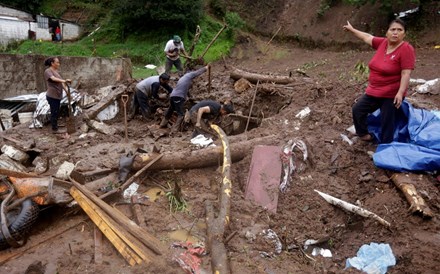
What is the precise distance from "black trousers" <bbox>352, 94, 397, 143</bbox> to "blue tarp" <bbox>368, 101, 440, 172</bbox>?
0.16m

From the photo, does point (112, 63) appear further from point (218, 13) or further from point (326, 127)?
point (218, 13)

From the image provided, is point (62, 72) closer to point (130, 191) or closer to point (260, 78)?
point (260, 78)

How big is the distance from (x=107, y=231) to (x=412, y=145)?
3715mm

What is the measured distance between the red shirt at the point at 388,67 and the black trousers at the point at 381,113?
11 cm

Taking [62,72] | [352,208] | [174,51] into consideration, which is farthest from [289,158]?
[62,72]

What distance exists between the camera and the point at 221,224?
161 inches

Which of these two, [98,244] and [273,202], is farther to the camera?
[273,202]

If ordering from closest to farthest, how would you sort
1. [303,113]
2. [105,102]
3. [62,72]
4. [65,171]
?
[65,171] → [303,113] → [105,102] → [62,72]

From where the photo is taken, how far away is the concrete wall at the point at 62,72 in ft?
33.6

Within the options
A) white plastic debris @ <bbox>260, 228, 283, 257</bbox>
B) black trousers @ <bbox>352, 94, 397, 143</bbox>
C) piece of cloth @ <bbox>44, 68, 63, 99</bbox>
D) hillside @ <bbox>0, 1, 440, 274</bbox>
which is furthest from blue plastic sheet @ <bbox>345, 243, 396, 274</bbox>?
piece of cloth @ <bbox>44, 68, 63, 99</bbox>

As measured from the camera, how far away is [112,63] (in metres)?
10.5

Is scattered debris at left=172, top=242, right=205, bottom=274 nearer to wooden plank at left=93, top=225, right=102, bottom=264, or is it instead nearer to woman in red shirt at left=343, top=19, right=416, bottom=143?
wooden plank at left=93, top=225, right=102, bottom=264

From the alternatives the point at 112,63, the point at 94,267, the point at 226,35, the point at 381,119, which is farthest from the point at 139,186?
the point at 226,35

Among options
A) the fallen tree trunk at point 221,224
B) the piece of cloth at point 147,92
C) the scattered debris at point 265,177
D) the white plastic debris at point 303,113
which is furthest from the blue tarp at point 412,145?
the piece of cloth at point 147,92
